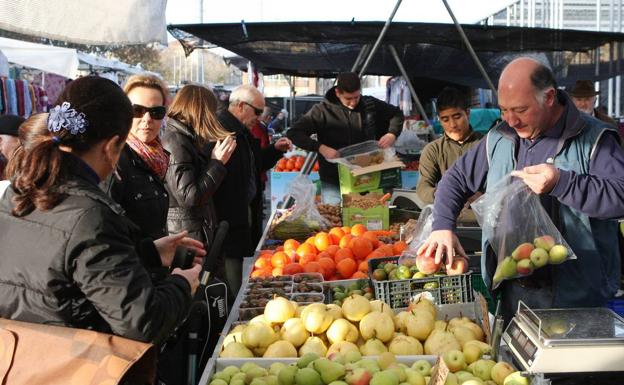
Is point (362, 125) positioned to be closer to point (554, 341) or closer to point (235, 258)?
point (235, 258)

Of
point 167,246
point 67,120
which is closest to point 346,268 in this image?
point 167,246

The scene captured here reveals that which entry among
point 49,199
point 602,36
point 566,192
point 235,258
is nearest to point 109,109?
point 49,199

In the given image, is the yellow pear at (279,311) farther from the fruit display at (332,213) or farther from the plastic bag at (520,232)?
the fruit display at (332,213)

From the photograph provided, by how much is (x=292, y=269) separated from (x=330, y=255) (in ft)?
1.21

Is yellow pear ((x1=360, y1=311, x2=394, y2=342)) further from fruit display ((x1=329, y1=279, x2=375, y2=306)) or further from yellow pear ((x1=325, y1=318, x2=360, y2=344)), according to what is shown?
fruit display ((x1=329, y1=279, x2=375, y2=306))

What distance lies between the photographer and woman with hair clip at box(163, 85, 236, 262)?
415 centimetres

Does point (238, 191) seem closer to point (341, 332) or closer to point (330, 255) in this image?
point (330, 255)

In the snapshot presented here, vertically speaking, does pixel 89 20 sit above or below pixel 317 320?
above

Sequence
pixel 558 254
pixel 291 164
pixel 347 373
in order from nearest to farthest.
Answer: pixel 347 373 < pixel 558 254 < pixel 291 164

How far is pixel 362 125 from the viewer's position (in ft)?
22.4

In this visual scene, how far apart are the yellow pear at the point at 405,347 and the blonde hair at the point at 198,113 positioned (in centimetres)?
194

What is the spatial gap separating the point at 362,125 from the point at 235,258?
7.59 ft

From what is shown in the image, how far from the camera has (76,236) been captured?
6.31ft

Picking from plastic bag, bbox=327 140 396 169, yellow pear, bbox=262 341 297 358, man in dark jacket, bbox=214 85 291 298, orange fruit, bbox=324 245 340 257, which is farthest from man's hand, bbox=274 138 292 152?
yellow pear, bbox=262 341 297 358
